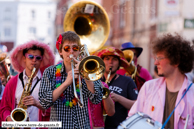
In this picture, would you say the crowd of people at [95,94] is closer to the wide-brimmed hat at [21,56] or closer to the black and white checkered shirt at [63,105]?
the black and white checkered shirt at [63,105]

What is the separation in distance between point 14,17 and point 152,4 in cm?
5262

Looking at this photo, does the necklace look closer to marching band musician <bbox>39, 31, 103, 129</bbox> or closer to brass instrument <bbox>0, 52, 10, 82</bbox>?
marching band musician <bbox>39, 31, 103, 129</bbox>

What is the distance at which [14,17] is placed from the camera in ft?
217

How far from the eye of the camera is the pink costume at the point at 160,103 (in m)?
3.08

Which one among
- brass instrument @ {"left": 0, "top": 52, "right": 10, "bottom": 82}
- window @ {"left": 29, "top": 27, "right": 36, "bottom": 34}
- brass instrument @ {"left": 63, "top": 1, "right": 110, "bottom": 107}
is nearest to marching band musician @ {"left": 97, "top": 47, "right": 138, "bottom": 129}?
brass instrument @ {"left": 63, "top": 1, "right": 110, "bottom": 107}

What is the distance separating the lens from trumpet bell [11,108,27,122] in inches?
142

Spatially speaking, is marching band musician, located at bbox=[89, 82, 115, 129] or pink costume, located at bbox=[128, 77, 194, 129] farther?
marching band musician, located at bbox=[89, 82, 115, 129]

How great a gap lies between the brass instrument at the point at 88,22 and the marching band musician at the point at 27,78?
0.75 m

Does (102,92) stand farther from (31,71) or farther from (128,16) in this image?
(128,16)

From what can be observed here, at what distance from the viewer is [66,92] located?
3.33 m

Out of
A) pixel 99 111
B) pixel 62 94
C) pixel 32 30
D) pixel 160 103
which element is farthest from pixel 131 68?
pixel 32 30

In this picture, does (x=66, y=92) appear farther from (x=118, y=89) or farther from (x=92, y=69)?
(x=118, y=89)

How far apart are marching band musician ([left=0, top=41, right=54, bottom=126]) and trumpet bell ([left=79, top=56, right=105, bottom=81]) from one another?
0.97 metres

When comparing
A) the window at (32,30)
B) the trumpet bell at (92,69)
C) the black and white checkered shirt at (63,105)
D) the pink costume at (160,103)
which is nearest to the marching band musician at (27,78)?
the black and white checkered shirt at (63,105)
